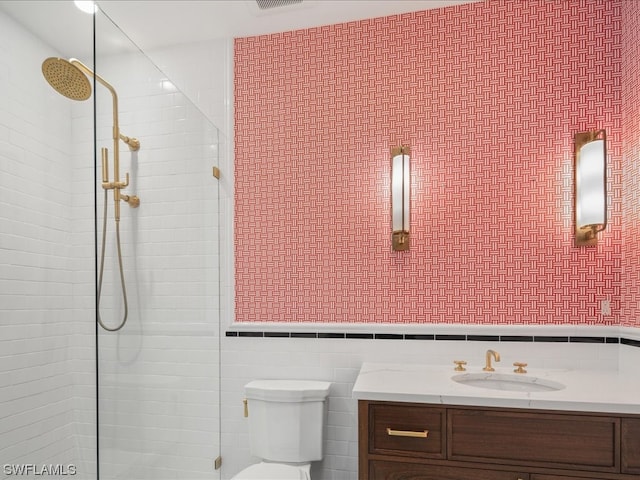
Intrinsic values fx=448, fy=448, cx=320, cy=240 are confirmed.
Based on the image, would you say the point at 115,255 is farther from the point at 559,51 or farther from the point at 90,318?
the point at 559,51

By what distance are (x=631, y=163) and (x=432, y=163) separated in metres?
0.82

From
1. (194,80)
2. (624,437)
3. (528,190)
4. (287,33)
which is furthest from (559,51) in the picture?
(194,80)

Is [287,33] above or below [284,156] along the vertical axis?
above

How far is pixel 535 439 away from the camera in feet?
4.93

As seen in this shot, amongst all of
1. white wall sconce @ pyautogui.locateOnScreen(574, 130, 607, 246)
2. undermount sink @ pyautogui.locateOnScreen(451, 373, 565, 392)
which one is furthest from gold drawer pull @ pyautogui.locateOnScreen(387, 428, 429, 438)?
white wall sconce @ pyautogui.locateOnScreen(574, 130, 607, 246)

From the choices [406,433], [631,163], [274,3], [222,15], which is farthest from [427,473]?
[222,15]

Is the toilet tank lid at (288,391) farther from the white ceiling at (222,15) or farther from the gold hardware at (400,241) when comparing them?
the white ceiling at (222,15)

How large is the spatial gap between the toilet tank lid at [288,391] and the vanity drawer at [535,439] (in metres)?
0.66

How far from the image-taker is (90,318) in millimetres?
1841

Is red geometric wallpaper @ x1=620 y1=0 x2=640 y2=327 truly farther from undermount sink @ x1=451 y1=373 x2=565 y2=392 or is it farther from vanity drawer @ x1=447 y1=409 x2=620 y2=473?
vanity drawer @ x1=447 y1=409 x2=620 y2=473

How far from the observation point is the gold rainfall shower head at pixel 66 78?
1686 millimetres

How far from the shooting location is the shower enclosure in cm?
164

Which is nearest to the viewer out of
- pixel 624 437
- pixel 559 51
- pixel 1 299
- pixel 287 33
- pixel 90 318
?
pixel 624 437

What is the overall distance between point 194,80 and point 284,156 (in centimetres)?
67
